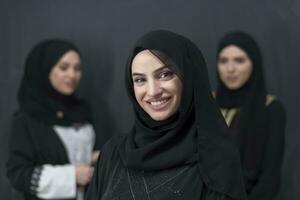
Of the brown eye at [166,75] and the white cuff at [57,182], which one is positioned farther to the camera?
the white cuff at [57,182]

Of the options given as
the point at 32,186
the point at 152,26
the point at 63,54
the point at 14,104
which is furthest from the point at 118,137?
the point at 14,104

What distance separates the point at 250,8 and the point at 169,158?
1381 mm

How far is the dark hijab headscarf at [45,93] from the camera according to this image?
2.23 meters

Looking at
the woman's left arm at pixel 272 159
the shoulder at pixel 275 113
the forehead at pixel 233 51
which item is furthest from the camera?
the forehead at pixel 233 51

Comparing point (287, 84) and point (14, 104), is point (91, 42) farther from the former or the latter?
point (287, 84)

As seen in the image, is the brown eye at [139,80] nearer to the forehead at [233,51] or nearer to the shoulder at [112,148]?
the shoulder at [112,148]

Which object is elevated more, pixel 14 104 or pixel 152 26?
pixel 152 26

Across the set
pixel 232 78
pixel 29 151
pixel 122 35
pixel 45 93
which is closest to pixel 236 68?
pixel 232 78

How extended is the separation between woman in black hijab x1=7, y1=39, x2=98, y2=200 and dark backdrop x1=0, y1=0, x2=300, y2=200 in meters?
0.28

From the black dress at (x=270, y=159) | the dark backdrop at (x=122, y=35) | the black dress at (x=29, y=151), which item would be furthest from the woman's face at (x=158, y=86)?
the dark backdrop at (x=122, y=35)

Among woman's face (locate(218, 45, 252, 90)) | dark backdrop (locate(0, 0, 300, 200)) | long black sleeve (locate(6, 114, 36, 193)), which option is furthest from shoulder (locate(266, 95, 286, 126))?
long black sleeve (locate(6, 114, 36, 193))

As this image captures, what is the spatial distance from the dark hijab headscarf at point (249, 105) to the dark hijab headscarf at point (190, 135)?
0.79 meters

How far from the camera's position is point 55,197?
2.11 meters

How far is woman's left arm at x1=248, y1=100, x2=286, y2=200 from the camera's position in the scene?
6.53 ft
